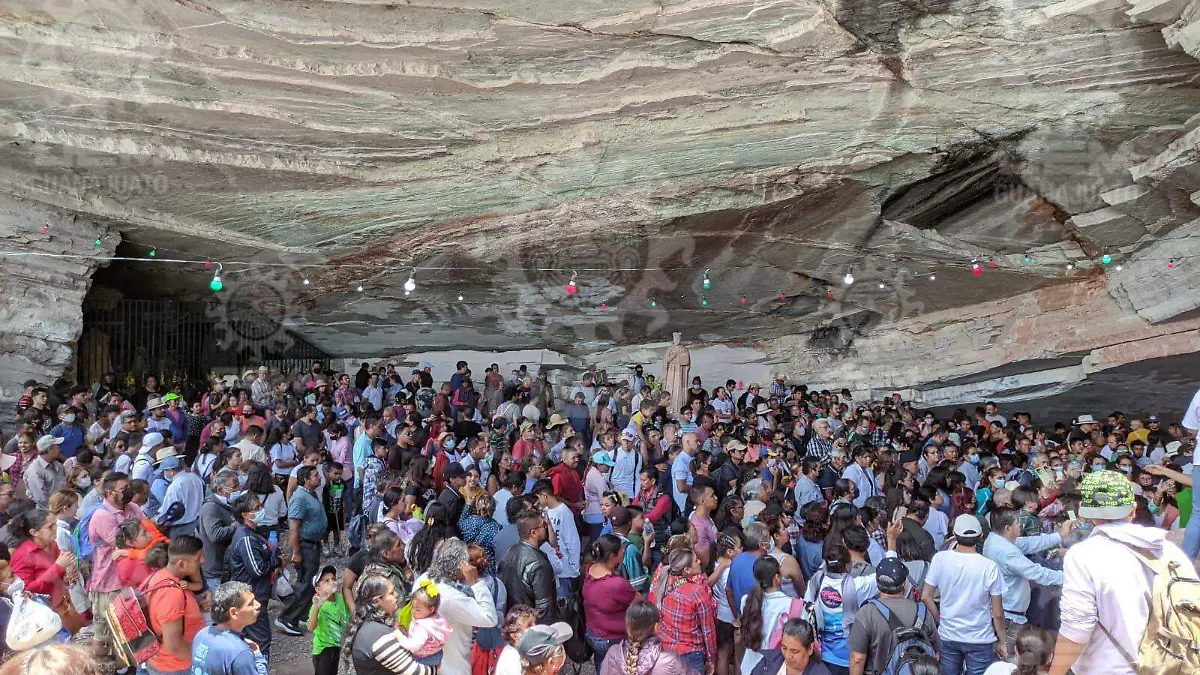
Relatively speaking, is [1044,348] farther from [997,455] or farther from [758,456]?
[758,456]

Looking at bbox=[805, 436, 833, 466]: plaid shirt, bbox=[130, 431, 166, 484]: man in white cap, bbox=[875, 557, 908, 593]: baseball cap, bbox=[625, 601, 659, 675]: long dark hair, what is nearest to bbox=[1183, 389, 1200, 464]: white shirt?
bbox=[875, 557, 908, 593]: baseball cap

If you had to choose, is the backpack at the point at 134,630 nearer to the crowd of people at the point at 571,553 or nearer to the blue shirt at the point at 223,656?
the crowd of people at the point at 571,553

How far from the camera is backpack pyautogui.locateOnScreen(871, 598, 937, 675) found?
3885mm

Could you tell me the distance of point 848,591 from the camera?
436cm

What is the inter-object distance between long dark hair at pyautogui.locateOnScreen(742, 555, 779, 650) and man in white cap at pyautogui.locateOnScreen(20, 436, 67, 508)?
208 inches

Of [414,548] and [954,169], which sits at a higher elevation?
[954,169]

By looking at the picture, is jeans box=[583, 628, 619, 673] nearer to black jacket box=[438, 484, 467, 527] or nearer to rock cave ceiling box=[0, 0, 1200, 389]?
black jacket box=[438, 484, 467, 527]

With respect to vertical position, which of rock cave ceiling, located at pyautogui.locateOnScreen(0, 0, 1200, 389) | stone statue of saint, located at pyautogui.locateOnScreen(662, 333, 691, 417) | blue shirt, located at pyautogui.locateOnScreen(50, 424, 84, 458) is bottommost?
stone statue of saint, located at pyautogui.locateOnScreen(662, 333, 691, 417)

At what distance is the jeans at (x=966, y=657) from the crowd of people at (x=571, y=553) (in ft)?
0.06

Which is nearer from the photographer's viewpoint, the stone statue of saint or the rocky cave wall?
the rocky cave wall

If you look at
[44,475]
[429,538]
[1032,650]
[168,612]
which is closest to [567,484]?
[429,538]

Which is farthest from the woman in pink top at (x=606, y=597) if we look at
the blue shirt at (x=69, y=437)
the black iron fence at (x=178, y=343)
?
the black iron fence at (x=178, y=343)

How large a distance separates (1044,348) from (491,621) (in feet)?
36.3

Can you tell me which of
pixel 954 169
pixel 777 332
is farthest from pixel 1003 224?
pixel 777 332
